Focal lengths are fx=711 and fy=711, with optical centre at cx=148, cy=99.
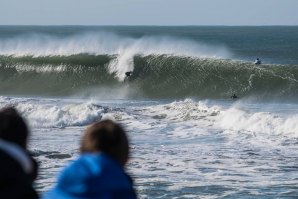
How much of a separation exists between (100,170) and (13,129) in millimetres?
383

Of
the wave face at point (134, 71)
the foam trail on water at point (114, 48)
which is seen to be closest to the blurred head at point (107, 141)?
the wave face at point (134, 71)

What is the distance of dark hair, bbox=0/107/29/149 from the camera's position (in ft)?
7.89

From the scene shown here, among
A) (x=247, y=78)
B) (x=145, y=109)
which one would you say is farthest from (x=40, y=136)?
(x=247, y=78)

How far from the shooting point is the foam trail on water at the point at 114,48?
33188 mm

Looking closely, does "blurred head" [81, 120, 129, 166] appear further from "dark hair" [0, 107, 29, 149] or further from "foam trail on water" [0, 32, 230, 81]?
"foam trail on water" [0, 32, 230, 81]

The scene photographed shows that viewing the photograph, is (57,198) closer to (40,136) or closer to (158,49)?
(40,136)

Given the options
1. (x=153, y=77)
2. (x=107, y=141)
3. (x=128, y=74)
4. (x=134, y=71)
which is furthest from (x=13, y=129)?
(x=134, y=71)

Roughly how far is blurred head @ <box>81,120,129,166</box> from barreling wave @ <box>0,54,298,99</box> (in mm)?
23432

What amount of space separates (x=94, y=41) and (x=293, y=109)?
19.8m

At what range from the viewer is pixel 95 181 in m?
2.21

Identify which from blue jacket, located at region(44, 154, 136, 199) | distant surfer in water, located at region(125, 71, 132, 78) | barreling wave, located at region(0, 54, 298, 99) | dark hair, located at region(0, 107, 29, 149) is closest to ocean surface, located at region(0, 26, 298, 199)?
barreling wave, located at region(0, 54, 298, 99)

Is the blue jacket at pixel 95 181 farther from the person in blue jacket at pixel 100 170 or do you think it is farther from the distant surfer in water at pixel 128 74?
the distant surfer in water at pixel 128 74

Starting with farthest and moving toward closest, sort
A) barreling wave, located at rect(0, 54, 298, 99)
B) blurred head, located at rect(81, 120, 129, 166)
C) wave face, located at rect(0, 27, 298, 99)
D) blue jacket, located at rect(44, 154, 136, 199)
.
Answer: wave face, located at rect(0, 27, 298, 99) → barreling wave, located at rect(0, 54, 298, 99) → blurred head, located at rect(81, 120, 129, 166) → blue jacket, located at rect(44, 154, 136, 199)

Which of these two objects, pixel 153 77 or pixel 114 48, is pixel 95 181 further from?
pixel 114 48
